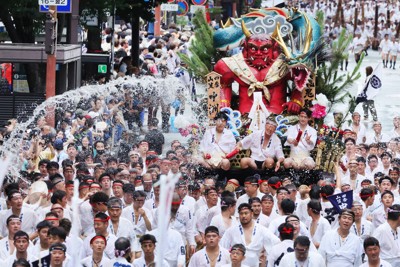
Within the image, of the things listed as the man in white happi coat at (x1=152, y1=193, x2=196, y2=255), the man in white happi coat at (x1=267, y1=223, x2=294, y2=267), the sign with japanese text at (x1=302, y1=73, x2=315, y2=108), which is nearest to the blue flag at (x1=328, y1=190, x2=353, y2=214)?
the man in white happi coat at (x1=267, y1=223, x2=294, y2=267)

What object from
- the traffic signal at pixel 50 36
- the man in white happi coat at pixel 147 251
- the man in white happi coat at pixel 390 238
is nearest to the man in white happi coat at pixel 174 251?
the man in white happi coat at pixel 147 251

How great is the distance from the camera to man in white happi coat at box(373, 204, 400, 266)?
13.6 meters

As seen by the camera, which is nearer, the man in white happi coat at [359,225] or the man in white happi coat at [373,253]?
the man in white happi coat at [373,253]

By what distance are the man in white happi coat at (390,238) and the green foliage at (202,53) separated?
753 cm

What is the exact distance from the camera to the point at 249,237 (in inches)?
533

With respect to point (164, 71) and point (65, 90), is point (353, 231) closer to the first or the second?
point (65, 90)

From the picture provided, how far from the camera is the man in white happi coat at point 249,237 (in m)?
13.5

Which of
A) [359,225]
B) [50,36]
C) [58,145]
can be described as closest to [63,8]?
[50,36]

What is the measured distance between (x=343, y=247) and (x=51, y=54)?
919 centimetres

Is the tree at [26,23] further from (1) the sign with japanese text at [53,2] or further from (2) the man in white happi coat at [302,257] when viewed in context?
(2) the man in white happi coat at [302,257]

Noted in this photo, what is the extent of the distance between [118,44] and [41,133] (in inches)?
732

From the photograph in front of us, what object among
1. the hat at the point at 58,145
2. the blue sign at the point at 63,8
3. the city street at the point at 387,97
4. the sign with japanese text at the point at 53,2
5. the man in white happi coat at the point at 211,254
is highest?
the sign with japanese text at the point at 53,2

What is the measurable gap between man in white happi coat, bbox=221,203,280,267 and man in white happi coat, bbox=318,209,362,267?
0.50 m

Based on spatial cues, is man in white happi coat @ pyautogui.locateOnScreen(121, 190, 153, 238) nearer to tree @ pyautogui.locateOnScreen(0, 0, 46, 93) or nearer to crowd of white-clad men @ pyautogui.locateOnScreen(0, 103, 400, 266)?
crowd of white-clad men @ pyautogui.locateOnScreen(0, 103, 400, 266)
